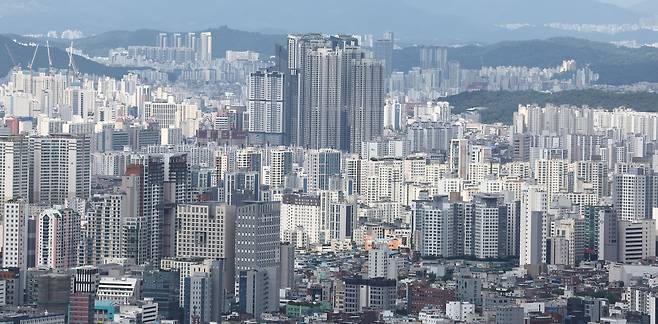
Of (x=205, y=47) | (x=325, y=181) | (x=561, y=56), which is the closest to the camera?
(x=325, y=181)

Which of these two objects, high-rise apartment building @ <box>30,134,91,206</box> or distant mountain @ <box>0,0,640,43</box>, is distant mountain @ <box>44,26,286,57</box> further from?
high-rise apartment building @ <box>30,134,91,206</box>

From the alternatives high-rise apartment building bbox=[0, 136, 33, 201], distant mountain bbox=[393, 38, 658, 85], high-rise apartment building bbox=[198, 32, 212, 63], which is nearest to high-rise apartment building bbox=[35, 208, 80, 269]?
high-rise apartment building bbox=[0, 136, 33, 201]

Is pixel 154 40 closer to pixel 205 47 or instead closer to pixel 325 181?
pixel 205 47

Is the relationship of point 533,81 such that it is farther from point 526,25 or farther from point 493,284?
point 493,284

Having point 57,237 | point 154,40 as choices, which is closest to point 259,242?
point 57,237

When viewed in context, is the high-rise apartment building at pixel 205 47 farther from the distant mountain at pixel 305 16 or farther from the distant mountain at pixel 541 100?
the distant mountain at pixel 541 100
